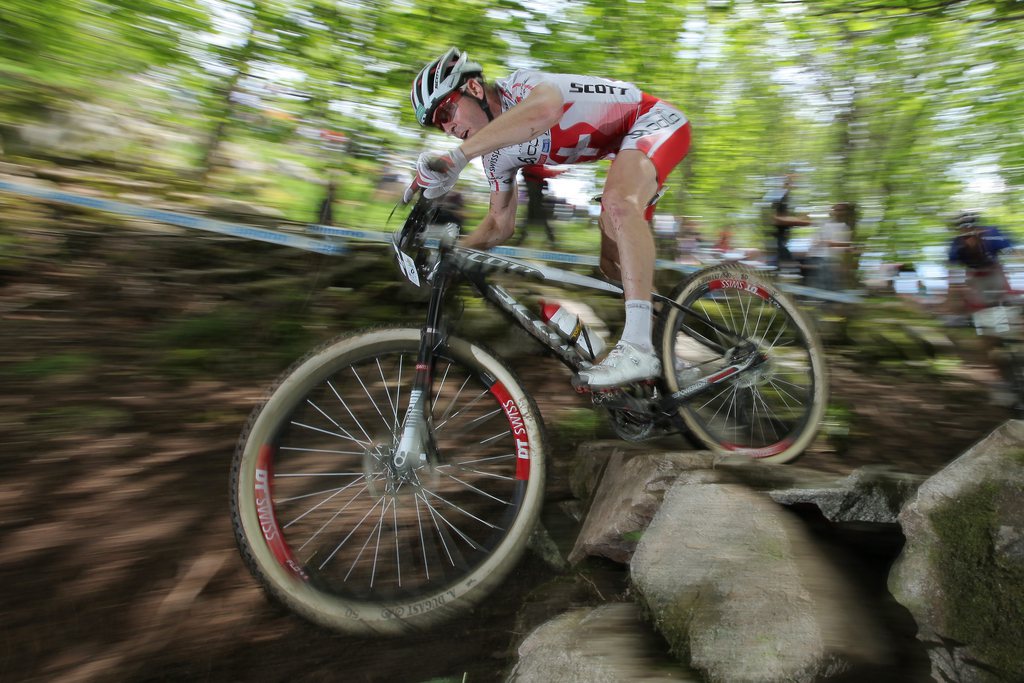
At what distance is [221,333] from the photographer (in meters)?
3.19

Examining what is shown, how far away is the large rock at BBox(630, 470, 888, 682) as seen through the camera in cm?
150

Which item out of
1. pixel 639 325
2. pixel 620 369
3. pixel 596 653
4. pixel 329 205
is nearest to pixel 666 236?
pixel 329 205

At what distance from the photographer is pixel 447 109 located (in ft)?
7.35

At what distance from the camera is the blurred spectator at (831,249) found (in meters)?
6.09

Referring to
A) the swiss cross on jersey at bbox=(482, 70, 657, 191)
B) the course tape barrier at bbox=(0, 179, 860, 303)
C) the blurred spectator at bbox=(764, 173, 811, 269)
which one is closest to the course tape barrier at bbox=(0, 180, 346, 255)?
the course tape barrier at bbox=(0, 179, 860, 303)

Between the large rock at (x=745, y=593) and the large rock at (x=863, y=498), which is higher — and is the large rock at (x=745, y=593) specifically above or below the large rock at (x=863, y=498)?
below

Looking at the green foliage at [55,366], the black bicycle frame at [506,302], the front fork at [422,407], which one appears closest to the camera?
the front fork at [422,407]

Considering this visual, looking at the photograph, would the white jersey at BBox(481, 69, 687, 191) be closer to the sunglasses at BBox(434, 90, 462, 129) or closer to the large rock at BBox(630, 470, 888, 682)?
the sunglasses at BBox(434, 90, 462, 129)

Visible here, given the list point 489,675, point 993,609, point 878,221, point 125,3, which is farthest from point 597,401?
point 878,221

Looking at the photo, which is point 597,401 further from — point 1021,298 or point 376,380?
point 1021,298

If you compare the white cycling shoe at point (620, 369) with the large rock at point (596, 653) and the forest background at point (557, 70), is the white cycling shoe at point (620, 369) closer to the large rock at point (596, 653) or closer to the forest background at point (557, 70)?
the large rock at point (596, 653)

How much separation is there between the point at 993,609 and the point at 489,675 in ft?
4.59

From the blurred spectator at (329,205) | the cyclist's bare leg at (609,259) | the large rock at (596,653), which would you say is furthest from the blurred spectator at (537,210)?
the large rock at (596,653)

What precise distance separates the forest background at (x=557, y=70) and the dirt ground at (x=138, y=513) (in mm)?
947
